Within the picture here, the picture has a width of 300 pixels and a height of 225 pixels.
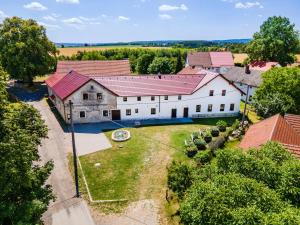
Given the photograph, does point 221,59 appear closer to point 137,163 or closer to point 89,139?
point 89,139

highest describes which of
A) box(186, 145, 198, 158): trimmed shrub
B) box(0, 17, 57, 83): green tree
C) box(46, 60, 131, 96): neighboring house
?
box(0, 17, 57, 83): green tree

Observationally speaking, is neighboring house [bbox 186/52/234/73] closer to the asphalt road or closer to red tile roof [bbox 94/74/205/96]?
red tile roof [bbox 94/74/205/96]

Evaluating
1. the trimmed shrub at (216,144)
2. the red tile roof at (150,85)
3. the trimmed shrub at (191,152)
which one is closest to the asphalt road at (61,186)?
the red tile roof at (150,85)

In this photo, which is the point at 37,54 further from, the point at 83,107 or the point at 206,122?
the point at 206,122

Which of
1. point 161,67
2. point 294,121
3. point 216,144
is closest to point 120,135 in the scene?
point 216,144

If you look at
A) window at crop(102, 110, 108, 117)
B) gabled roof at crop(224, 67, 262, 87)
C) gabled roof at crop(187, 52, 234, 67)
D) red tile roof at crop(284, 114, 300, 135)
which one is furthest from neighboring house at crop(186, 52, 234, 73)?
red tile roof at crop(284, 114, 300, 135)

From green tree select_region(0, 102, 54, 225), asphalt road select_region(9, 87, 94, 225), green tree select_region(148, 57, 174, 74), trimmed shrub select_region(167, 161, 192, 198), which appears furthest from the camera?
green tree select_region(148, 57, 174, 74)

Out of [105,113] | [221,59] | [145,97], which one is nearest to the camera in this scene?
[105,113]
